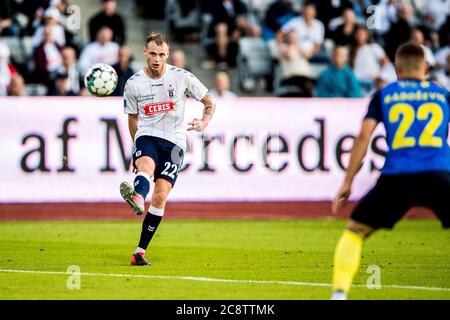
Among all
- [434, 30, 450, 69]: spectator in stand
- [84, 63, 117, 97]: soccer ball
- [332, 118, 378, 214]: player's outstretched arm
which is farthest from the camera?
[434, 30, 450, 69]: spectator in stand

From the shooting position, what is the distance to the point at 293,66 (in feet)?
69.3

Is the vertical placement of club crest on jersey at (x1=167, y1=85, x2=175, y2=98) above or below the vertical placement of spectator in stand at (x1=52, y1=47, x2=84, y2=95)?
below

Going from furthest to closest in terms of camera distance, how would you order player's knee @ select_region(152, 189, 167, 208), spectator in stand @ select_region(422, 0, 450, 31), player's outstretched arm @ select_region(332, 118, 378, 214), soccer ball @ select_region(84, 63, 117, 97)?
spectator in stand @ select_region(422, 0, 450, 31)
soccer ball @ select_region(84, 63, 117, 97)
player's knee @ select_region(152, 189, 167, 208)
player's outstretched arm @ select_region(332, 118, 378, 214)

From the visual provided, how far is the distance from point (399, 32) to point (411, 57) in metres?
13.9

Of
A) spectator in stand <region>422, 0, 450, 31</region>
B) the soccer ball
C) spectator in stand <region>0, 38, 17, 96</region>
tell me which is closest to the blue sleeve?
the soccer ball

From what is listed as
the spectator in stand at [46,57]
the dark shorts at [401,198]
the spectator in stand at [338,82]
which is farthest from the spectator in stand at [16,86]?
the dark shorts at [401,198]

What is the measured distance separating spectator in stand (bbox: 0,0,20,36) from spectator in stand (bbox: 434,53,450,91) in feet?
26.4

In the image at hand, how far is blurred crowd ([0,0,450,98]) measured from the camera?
20.0 metres

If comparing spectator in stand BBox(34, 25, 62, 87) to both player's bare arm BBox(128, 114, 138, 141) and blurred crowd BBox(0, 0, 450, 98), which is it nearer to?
blurred crowd BBox(0, 0, 450, 98)

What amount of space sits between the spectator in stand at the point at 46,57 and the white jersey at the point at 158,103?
8363 millimetres

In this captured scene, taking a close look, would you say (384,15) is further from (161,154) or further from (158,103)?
(161,154)

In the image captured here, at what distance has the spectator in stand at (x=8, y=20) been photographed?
21625 millimetres

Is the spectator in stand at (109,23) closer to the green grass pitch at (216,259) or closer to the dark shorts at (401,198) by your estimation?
the green grass pitch at (216,259)

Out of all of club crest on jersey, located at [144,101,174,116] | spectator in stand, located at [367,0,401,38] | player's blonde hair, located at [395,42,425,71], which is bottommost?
club crest on jersey, located at [144,101,174,116]
